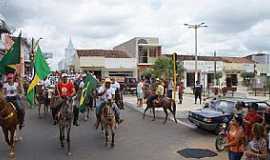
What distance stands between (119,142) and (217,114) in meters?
3.88

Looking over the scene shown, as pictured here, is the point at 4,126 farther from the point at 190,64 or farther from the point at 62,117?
the point at 190,64

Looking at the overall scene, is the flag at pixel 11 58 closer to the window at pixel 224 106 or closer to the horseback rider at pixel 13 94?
the horseback rider at pixel 13 94

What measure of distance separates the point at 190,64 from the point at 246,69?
41.8ft

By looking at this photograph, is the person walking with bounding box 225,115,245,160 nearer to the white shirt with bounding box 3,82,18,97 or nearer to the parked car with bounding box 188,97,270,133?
the parked car with bounding box 188,97,270,133

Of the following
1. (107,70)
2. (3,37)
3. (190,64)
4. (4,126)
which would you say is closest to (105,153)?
(4,126)

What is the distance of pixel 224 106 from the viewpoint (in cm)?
1466

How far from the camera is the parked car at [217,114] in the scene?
13.9 meters

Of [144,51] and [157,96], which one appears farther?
[144,51]

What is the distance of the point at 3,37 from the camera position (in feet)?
→ 126

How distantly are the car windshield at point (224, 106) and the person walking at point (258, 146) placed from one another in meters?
6.98

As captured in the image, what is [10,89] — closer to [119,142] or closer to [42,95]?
[119,142]

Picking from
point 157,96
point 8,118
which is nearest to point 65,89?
point 8,118

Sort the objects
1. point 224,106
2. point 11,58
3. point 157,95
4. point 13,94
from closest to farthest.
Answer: point 13,94, point 11,58, point 224,106, point 157,95

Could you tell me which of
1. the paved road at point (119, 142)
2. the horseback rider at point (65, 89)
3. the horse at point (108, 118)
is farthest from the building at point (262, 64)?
the horseback rider at point (65, 89)
